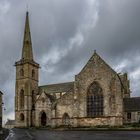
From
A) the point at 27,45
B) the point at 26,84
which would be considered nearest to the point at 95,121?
the point at 26,84

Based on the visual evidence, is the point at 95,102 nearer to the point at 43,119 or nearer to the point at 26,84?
the point at 43,119

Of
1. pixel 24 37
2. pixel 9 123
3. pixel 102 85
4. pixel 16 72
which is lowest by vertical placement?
pixel 9 123

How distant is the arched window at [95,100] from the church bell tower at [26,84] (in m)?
24.9

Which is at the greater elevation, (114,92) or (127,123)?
(114,92)

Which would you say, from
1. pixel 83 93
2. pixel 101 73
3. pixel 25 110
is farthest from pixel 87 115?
pixel 25 110

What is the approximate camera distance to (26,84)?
81062 millimetres

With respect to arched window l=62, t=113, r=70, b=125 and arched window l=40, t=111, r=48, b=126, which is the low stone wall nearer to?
arched window l=62, t=113, r=70, b=125

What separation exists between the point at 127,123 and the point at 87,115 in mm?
7088

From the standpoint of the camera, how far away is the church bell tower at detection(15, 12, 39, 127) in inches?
3093

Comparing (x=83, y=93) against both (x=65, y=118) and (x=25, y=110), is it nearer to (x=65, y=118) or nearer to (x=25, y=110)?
(x=65, y=118)

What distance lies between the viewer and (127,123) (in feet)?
177

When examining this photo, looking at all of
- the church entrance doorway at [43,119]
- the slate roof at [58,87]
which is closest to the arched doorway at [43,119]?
the church entrance doorway at [43,119]

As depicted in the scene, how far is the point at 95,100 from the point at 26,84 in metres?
29.7

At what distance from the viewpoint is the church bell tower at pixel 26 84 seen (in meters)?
78.6
